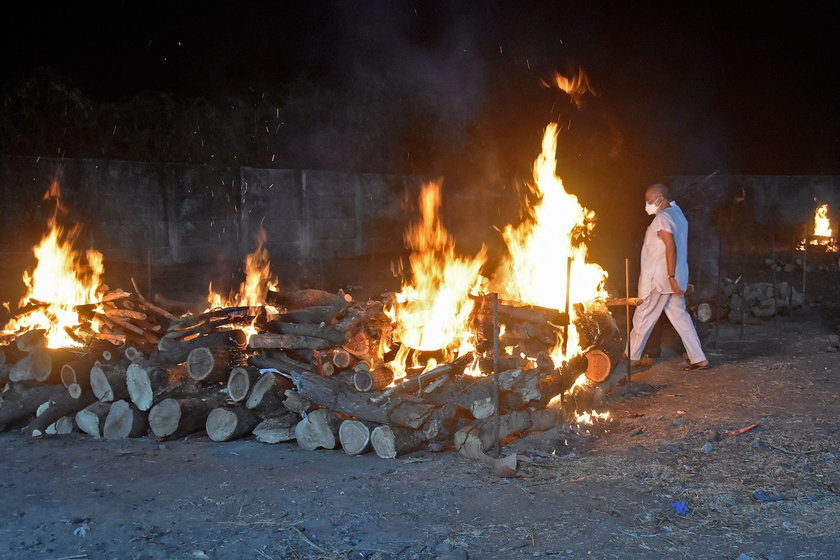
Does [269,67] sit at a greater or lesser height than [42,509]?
greater

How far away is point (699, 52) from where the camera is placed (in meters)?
17.3

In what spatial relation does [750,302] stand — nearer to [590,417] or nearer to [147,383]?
[590,417]

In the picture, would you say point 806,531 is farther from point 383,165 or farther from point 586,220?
point 586,220

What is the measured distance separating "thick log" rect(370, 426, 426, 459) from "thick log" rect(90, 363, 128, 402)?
2.48m

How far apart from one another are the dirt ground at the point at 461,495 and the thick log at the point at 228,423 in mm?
95

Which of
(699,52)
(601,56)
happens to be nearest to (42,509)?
(601,56)

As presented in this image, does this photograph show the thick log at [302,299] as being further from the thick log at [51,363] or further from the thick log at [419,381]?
the thick log at [51,363]

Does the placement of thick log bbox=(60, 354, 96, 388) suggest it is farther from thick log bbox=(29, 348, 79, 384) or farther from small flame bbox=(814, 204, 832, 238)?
small flame bbox=(814, 204, 832, 238)

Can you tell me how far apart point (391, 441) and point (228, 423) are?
1.51m

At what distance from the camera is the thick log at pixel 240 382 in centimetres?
617

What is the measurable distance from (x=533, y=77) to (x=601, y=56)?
2047mm

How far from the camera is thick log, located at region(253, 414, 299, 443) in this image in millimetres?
5824

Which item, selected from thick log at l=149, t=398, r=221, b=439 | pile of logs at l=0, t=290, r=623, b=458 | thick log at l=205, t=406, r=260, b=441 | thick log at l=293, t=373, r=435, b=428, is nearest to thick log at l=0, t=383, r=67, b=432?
pile of logs at l=0, t=290, r=623, b=458

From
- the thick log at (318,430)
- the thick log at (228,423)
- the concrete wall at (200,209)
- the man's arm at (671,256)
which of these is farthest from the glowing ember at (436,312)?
the concrete wall at (200,209)
